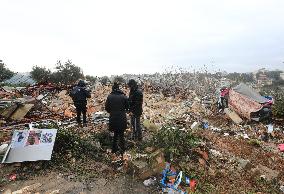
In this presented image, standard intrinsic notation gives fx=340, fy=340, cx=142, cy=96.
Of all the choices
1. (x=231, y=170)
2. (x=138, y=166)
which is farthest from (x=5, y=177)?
(x=231, y=170)

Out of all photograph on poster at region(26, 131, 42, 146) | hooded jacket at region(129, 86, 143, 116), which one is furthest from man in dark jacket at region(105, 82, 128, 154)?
photograph on poster at region(26, 131, 42, 146)

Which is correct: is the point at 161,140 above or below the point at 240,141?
above

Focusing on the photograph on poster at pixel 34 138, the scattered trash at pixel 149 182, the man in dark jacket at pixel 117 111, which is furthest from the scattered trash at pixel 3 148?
the scattered trash at pixel 149 182

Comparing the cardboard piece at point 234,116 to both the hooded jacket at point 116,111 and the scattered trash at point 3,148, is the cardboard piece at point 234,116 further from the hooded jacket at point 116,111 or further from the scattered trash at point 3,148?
the scattered trash at point 3,148

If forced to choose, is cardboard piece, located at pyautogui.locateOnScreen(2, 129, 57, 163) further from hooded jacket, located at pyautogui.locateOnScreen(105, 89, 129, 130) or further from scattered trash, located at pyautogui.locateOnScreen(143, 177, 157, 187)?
scattered trash, located at pyautogui.locateOnScreen(143, 177, 157, 187)

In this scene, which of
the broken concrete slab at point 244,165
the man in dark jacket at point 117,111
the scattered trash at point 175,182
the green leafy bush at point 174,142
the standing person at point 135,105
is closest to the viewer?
the scattered trash at point 175,182

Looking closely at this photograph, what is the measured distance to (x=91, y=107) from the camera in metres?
13.7

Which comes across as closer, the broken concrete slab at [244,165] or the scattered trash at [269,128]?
the broken concrete slab at [244,165]

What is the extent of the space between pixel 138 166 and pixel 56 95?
31.6 feet

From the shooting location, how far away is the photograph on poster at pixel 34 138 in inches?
285

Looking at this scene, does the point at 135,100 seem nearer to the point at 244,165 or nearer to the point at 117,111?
the point at 117,111

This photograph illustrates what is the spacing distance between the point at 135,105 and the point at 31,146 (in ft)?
8.91

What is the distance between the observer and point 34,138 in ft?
24.0

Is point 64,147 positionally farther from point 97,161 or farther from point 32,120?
point 32,120
